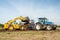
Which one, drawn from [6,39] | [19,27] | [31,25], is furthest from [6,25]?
[6,39]

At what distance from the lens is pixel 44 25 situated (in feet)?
99.7

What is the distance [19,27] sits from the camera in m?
30.6

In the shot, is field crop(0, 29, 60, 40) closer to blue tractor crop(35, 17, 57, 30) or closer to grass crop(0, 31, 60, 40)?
grass crop(0, 31, 60, 40)

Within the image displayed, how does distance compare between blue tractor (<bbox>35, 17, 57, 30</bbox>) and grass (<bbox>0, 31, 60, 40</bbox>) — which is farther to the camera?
blue tractor (<bbox>35, 17, 57, 30</bbox>)

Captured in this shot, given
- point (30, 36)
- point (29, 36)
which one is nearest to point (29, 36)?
point (29, 36)

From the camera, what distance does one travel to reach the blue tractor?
30344 millimetres

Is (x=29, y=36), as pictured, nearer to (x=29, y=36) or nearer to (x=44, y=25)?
(x=29, y=36)

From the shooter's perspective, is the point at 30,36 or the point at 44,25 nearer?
the point at 30,36

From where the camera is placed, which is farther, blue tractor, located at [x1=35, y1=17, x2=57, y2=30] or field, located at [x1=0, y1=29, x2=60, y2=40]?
blue tractor, located at [x1=35, y1=17, x2=57, y2=30]

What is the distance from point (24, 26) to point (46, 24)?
4195 mm

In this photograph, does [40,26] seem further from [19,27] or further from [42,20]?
[19,27]

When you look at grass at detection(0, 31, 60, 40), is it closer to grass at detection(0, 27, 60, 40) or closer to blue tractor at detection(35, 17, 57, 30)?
grass at detection(0, 27, 60, 40)

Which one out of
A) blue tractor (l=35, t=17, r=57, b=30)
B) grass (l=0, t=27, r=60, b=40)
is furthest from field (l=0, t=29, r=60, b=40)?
blue tractor (l=35, t=17, r=57, b=30)

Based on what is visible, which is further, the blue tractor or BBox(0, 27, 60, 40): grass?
the blue tractor
